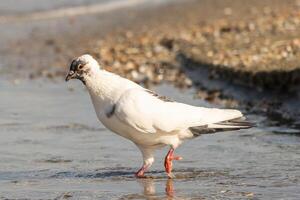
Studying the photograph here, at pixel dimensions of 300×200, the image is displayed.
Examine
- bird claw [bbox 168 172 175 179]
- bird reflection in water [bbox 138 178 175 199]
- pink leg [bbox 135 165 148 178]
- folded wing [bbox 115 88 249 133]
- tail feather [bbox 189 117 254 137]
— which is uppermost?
folded wing [bbox 115 88 249 133]

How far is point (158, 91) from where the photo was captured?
39.4 ft

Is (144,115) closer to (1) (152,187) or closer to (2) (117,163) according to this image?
(1) (152,187)

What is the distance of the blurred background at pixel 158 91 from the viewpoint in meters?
7.55

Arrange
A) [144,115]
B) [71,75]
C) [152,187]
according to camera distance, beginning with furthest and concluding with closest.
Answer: [71,75], [144,115], [152,187]

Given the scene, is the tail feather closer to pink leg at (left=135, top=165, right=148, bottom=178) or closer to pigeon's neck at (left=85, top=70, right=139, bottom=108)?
pink leg at (left=135, top=165, right=148, bottom=178)

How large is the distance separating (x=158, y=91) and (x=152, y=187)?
182 inches

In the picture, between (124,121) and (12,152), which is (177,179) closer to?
(124,121)

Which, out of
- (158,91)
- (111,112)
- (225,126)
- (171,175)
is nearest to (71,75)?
(111,112)

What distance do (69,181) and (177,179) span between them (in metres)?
0.88

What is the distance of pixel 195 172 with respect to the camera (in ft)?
25.9

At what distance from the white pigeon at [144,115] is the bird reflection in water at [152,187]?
177 mm

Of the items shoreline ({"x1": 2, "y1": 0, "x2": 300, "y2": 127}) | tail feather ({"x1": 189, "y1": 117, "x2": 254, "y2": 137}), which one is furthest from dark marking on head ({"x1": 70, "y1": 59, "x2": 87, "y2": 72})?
shoreline ({"x1": 2, "y1": 0, "x2": 300, "y2": 127})

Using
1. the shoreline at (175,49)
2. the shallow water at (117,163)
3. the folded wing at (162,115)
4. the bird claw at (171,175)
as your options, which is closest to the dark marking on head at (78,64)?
the folded wing at (162,115)

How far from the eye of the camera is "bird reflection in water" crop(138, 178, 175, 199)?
280 inches
